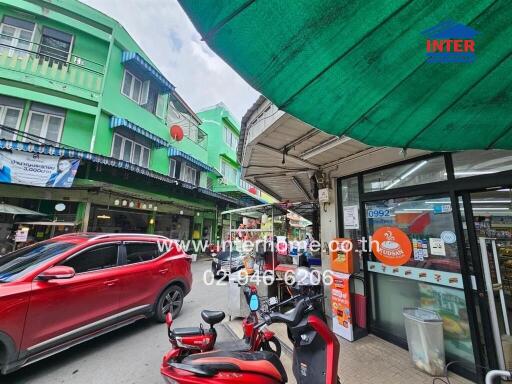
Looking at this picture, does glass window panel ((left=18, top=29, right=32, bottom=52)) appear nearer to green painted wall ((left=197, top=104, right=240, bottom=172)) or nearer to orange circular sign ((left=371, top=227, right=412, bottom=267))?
green painted wall ((left=197, top=104, right=240, bottom=172))

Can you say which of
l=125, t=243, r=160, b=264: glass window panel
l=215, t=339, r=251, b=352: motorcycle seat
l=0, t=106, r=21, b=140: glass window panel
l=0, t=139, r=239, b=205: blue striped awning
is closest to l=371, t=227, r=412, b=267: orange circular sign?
l=215, t=339, r=251, b=352: motorcycle seat

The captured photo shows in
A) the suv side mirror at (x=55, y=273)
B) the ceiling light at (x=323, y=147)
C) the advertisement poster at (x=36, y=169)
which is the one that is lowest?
the suv side mirror at (x=55, y=273)

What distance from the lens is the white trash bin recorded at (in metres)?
2.97

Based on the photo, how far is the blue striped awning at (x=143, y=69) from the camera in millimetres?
10609

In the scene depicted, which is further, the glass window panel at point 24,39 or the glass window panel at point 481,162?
the glass window panel at point 24,39

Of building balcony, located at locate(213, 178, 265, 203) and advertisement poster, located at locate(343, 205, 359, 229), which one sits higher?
building balcony, located at locate(213, 178, 265, 203)

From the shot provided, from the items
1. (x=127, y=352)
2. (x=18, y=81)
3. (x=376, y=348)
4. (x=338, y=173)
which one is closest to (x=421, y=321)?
(x=376, y=348)

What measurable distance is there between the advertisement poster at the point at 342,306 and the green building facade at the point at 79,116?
8.17 metres

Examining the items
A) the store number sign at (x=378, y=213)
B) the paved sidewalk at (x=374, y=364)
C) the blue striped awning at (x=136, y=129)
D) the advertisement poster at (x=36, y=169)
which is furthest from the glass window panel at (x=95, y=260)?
the blue striped awning at (x=136, y=129)

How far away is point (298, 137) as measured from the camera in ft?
11.9

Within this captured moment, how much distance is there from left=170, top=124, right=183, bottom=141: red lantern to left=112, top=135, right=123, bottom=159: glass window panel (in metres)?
3.42

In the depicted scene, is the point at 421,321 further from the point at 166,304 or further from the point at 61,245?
the point at 61,245

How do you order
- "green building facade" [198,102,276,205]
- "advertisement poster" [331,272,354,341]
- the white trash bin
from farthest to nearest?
"green building facade" [198,102,276,205]
"advertisement poster" [331,272,354,341]
the white trash bin

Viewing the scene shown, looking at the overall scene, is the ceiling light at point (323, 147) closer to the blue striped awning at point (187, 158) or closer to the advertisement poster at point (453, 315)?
the advertisement poster at point (453, 315)
